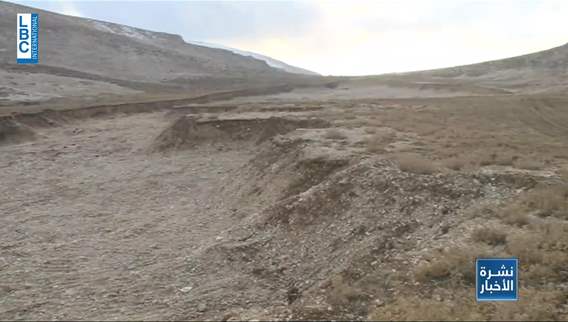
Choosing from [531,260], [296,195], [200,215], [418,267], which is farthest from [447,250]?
[200,215]

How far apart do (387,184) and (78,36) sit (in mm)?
116585

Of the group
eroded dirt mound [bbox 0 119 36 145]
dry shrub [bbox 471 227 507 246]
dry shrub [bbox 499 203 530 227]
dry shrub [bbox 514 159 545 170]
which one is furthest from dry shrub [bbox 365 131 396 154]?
eroded dirt mound [bbox 0 119 36 145]

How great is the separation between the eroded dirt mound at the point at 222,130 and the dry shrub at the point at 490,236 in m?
16.1

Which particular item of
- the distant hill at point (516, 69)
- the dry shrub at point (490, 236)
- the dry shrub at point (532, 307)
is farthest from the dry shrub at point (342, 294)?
the distant hill at point (516, 69)

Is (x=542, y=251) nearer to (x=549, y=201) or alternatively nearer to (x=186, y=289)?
(x=549, y=201)

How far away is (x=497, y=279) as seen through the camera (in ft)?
29.8

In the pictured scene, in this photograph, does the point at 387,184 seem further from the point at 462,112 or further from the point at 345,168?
the point at 462,112

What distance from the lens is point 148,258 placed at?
14.3 metres

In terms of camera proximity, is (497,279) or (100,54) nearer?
(497,279)

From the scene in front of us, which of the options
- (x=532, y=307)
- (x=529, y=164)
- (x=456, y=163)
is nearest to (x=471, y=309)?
(x=532, y=307)

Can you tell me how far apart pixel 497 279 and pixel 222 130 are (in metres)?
21.8

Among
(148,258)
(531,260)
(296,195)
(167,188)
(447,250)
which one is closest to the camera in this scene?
(531,260)

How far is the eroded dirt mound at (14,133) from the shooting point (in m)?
33.7

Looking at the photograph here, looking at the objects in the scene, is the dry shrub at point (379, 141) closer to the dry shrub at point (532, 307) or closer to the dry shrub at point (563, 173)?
the dry shrub at point (563, 173)
